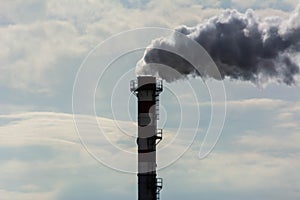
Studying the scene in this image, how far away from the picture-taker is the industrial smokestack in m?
46.5

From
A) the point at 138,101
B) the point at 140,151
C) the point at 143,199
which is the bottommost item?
the point at 143,199

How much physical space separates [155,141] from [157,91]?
4041 millimetres

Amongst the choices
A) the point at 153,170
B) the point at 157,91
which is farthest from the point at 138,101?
the point at 153,170

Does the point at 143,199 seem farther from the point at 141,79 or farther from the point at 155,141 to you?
the point at 141,79

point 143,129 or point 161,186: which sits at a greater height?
point 143,129

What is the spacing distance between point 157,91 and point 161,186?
24.7ft

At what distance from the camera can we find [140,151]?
154 feet

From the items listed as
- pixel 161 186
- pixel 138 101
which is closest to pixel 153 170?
pixel 161 186

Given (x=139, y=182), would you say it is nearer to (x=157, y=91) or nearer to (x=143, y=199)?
(x=143, y=199)

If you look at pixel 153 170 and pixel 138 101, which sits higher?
pixel 138 101

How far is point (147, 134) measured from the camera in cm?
4734

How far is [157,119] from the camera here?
48.1 m

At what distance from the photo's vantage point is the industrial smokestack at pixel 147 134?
4650cm

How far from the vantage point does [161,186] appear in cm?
4688
